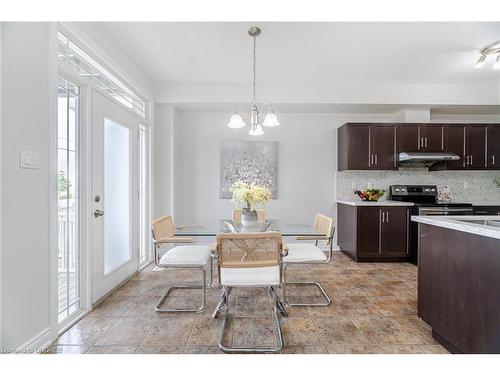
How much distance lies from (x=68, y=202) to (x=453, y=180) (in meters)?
5.30

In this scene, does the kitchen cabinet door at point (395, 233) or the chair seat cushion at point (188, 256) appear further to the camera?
the kitchen cabinet door at point (395, 233)

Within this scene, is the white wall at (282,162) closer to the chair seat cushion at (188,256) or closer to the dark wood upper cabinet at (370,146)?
the dark wood upper cabinet at (370,146)

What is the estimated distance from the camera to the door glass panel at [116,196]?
2.69 m

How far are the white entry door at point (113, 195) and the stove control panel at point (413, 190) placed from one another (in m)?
3.89

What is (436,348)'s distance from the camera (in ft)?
5.97

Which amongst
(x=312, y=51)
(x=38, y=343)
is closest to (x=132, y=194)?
(x=38, y=343)

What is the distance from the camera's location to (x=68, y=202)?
220 centimetres

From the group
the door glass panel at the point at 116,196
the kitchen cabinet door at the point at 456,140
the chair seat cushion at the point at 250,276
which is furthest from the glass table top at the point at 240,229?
the kitchen cabinet door at the point at 456,140

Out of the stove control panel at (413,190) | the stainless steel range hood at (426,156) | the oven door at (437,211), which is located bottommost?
the oven door at (437,211)

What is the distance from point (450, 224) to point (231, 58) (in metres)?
2.66

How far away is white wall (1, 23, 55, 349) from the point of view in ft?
4.86

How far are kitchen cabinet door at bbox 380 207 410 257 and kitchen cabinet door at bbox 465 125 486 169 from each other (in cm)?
135
